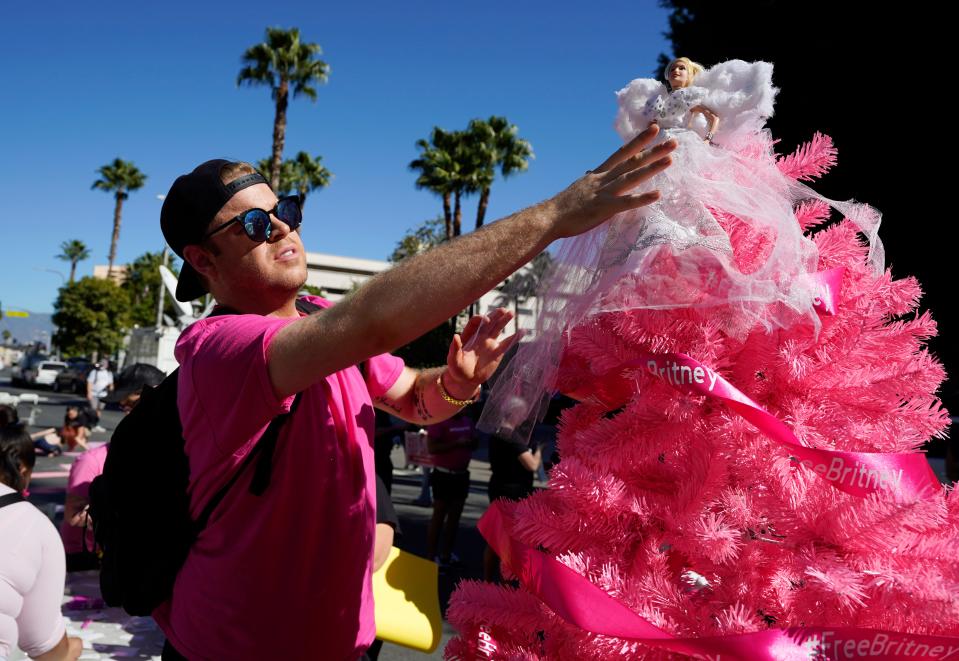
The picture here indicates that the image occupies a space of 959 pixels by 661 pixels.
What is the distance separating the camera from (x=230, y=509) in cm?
162

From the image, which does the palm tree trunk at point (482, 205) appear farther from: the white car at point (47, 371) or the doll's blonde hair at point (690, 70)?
the doll's blonde hair at point (690, 70)

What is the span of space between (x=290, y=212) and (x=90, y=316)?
154 feet

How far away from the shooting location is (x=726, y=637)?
1370 mm

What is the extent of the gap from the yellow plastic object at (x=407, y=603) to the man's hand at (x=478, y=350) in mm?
707

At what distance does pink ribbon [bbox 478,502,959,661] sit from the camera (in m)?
1.33

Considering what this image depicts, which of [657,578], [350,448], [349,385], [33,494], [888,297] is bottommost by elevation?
[33,494]

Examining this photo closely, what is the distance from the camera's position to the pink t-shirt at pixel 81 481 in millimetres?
5109

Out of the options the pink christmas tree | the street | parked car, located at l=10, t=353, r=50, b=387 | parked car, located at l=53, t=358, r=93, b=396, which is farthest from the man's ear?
parked car, located at l=10, t=353, r=50, b=387

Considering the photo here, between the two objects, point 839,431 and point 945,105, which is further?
point 945,105

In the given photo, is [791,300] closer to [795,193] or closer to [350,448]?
[795,193]

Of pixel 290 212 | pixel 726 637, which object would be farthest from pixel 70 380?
pixel 726 637

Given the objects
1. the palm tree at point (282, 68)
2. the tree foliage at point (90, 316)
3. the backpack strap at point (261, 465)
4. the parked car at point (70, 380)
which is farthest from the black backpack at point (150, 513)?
the tree foliage at point (90, 316)

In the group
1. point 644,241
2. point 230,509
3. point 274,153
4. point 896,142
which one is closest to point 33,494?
point 230,509

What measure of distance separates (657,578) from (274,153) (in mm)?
25055
